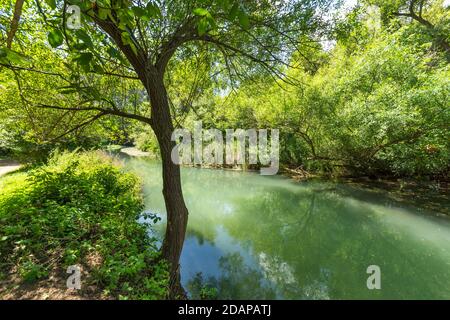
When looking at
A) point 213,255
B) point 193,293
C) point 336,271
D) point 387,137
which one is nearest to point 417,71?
point 387,137

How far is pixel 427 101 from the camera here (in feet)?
22.9

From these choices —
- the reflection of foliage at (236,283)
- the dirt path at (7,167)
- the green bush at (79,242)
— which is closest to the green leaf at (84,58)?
the green bush at (79,242)

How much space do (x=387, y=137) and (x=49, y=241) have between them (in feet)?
30.9

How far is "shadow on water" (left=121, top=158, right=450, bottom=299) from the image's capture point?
3.82 m

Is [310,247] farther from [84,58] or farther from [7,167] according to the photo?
[7,167]

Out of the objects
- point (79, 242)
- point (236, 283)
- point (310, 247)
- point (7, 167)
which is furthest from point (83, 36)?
point (7, 167)

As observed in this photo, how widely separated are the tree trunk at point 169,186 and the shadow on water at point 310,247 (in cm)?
92

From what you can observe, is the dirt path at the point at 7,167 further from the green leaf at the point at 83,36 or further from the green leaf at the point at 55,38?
the green leaf at the point at 83,36

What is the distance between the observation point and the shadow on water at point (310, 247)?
3.82 m

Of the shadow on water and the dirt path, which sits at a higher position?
the dirt path

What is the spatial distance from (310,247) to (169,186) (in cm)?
370

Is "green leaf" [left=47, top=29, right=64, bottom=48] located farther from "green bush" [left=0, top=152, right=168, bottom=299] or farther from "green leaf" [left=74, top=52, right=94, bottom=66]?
"green bush" [left=0, top=152, right=168, bottom=299]

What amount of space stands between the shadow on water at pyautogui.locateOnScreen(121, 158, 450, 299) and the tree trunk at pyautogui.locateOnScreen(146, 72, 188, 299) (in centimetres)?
92

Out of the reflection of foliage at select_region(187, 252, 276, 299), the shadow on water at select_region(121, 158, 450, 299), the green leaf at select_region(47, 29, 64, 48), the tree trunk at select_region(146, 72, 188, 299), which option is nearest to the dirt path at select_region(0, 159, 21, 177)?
the shadow on water at select_region(121, 158, 450, 299)
